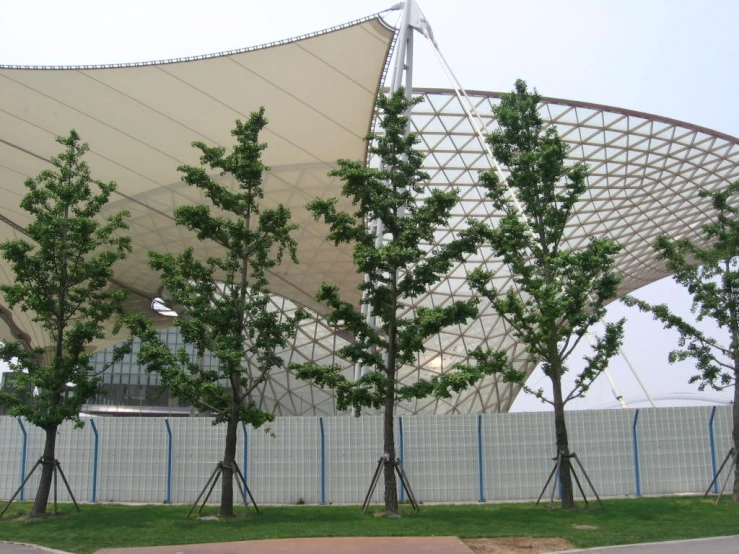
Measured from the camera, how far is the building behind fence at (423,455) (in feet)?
62.5

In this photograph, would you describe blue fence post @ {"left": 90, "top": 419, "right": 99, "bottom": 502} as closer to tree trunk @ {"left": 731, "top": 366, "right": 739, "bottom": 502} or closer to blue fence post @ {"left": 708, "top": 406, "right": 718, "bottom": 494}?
tree trunk @ {"left": 731, "top": 366, "right": 739, "bottom": 502}

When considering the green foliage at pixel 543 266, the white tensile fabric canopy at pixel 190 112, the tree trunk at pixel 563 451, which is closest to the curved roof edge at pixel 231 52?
the white tensile fabric canopy at pixel 190 112

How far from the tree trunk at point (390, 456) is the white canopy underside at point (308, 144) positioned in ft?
47.6

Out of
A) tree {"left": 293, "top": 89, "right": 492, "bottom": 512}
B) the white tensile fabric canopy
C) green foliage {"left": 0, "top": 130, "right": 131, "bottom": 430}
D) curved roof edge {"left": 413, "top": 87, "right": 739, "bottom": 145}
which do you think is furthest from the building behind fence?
curved roof edge {"left": 413, "top": 87, "right": 739, "bottom": 145}

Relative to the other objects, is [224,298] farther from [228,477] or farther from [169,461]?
[169,461]

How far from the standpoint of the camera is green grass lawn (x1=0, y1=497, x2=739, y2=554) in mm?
12852

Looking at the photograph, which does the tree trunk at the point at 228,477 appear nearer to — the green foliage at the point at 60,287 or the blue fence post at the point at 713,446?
the green foliage at the point at 60,287

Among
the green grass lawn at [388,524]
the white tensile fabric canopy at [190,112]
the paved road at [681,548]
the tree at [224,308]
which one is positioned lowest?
the green grass lawn at [388,524]

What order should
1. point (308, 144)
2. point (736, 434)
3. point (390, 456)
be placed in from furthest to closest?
point (308, 144) < point (736, 434) < point (390, 456)

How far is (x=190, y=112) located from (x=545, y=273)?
53.1ft

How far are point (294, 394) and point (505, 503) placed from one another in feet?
123

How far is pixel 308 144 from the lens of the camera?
95.3ft

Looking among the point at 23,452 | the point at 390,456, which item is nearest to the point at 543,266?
the point at 390,456

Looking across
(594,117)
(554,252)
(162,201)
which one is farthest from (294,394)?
(554,252)
